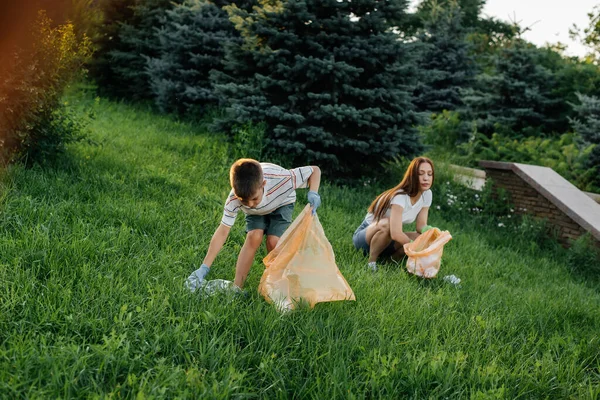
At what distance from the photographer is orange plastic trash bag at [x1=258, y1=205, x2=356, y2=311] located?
10.9ft

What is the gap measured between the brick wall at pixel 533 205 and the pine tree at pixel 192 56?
5.68 metres

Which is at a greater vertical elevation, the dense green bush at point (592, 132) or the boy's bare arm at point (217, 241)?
the dense green bush at point (592, 132)

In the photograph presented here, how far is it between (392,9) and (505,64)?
608 cm

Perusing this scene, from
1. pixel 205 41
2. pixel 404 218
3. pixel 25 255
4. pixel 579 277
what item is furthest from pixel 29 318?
pixel 205 41

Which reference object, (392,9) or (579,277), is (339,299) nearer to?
(579,277)

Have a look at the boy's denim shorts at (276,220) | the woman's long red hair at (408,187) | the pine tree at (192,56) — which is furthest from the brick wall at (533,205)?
the pine tree at (192,56)

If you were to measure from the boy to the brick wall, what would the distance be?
14.1 ft

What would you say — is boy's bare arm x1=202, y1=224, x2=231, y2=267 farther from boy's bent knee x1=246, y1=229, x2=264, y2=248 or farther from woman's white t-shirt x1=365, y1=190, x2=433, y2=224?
woman's white t-shirt x1=365, y1=190, x2=433, y2=224

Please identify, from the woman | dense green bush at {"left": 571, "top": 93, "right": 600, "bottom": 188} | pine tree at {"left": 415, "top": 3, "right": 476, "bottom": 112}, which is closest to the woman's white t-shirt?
the woman

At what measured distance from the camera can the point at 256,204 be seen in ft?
11.4

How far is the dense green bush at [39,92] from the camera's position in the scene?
16.0 ft

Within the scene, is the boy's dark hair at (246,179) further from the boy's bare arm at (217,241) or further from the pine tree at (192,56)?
the pine tree at (192,56)

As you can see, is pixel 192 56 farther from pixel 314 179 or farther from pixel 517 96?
pixel 314 179

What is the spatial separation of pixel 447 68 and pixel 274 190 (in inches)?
504
